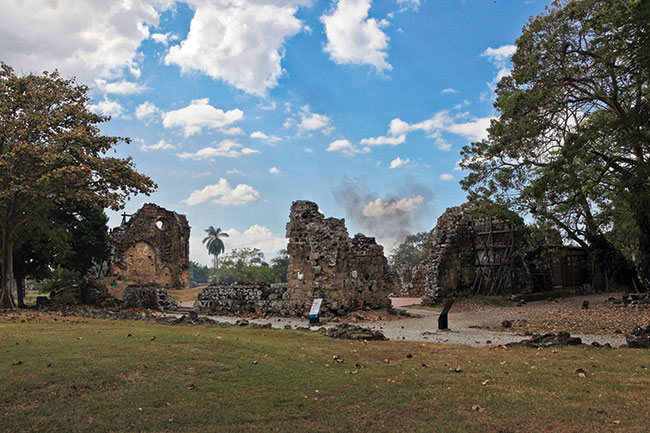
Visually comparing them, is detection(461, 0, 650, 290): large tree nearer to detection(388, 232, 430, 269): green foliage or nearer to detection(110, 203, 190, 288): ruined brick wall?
detection(110, 203, 190, 288): ruined brick wall

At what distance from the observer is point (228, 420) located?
5.02m

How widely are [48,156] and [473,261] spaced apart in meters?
20.8

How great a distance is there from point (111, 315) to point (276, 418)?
13.6 m

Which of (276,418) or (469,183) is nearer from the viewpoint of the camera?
(276,418)

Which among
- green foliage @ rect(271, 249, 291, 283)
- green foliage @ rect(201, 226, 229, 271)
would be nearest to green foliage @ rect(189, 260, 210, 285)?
green foliage @ rect(201, 226, 229, 271)

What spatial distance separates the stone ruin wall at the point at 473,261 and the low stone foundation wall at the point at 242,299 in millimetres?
9284

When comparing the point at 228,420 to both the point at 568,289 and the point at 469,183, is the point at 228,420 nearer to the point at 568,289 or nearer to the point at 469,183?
the point at 469,183

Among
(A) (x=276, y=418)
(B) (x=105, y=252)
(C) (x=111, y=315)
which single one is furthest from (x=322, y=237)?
(B) (x=105, y=252)

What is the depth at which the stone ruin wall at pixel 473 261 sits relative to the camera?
25.0 metres

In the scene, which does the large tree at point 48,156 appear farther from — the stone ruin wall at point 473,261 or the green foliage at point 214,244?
the green foliage at point 214,244

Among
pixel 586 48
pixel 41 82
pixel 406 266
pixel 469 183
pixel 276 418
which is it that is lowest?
pixel 276 418

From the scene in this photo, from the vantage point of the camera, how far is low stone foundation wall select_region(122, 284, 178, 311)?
74.4 ft

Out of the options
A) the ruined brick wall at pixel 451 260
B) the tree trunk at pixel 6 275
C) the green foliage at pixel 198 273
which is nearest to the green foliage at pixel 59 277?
the tree trunk at pixel 6 275

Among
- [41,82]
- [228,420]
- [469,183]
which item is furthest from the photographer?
[469,183]
